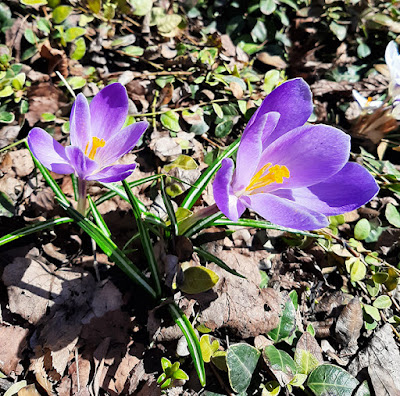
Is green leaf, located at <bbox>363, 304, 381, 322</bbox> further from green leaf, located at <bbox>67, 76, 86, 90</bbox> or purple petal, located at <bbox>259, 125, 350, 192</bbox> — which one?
green leaf, located at <bbox>67, 76, 86, 90</bbox>

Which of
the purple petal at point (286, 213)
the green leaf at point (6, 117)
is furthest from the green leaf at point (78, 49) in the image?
the purple petal at point (286, 213)

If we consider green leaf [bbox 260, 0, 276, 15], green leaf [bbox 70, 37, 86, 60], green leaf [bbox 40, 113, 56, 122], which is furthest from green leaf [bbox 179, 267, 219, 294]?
green leaf [bbox 260, 0, 276, 15]

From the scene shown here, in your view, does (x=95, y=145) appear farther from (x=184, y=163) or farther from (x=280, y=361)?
(x=280, y=361)

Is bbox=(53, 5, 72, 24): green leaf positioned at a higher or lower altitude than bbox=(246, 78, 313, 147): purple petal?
lower

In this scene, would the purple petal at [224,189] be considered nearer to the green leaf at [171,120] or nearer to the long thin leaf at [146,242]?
the long thin leaf at [146,242]

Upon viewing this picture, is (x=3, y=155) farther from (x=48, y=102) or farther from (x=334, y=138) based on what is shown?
(x=334, y=138)

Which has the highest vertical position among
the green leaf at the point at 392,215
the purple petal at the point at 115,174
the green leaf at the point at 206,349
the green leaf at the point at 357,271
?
the purple petal at the point at 115,174

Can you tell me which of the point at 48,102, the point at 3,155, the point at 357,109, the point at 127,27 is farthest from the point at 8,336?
the point at 357,109
